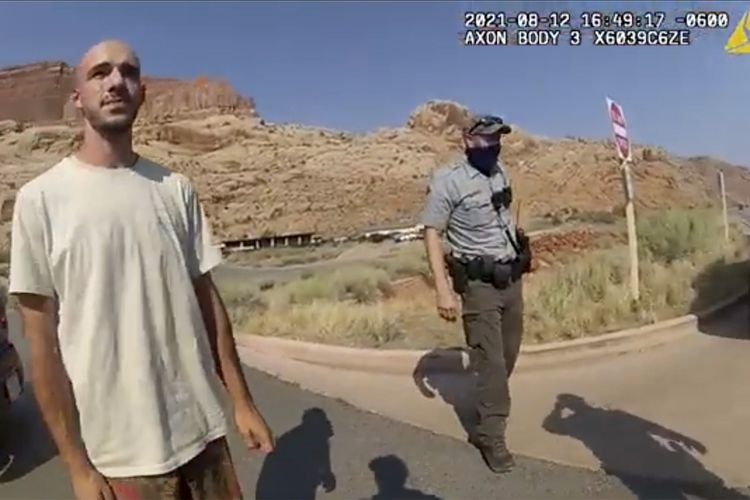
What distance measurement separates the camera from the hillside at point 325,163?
16.7ft

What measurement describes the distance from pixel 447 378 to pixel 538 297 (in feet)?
3.93

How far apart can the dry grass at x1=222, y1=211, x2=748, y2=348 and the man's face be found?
3.40 meters

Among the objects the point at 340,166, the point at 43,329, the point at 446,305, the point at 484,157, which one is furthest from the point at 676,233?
the point at 43,329

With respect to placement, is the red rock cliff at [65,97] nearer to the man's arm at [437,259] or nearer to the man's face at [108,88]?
the man's arm at [437,259]

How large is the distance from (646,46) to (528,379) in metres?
1.90

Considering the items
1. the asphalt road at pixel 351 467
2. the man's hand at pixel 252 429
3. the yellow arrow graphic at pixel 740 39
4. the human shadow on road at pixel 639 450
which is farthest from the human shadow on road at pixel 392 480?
the yellow arrow graphic at pixel 740 39

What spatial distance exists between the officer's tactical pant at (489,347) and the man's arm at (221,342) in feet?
5.92

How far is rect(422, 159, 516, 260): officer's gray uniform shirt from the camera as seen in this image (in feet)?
11.8

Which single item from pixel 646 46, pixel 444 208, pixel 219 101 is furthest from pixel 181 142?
pixel 646 46

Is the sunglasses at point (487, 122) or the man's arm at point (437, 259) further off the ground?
the sunglasses at point (487, 122)

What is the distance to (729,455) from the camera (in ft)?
11.6

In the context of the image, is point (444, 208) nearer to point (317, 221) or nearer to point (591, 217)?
point (317, 221)

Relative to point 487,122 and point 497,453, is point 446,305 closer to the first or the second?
A: point 497,453

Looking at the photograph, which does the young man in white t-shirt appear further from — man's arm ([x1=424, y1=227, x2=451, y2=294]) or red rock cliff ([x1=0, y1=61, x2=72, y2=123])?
red rock cliff ([x1=0, y1=61, x2=72, y2=123])
